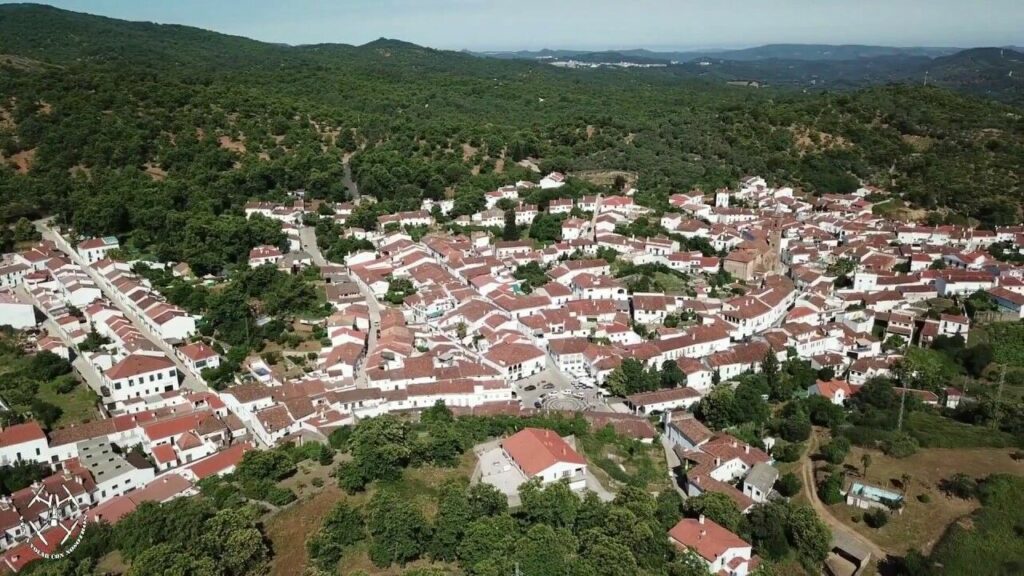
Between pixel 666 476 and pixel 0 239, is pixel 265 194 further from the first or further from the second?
pixel 666 476

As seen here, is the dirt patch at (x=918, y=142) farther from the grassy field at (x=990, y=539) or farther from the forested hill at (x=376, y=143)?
the grassy field at (x=990, y=539)

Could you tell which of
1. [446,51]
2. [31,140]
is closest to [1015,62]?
[446,51]

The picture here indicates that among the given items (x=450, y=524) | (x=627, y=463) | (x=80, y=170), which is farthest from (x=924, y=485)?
(x=80, y=170)

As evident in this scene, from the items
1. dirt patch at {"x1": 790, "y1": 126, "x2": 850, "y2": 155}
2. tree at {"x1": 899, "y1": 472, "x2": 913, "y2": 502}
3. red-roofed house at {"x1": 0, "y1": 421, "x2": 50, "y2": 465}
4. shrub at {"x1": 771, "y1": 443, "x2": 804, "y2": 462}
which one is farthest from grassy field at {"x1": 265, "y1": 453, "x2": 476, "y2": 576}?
dirt patch at {"x1": 790, "y1": 126, "x2": 850, "y2": 155}

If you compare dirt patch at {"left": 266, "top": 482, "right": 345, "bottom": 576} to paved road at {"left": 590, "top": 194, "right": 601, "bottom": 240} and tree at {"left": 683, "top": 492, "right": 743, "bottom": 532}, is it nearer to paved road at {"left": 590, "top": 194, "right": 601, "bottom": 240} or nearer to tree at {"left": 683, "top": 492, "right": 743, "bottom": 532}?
tree at {"left": 683, "top": 492, "right": 743, "bottom": 532}

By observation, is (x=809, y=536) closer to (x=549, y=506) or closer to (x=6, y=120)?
(x=549, y=506)
